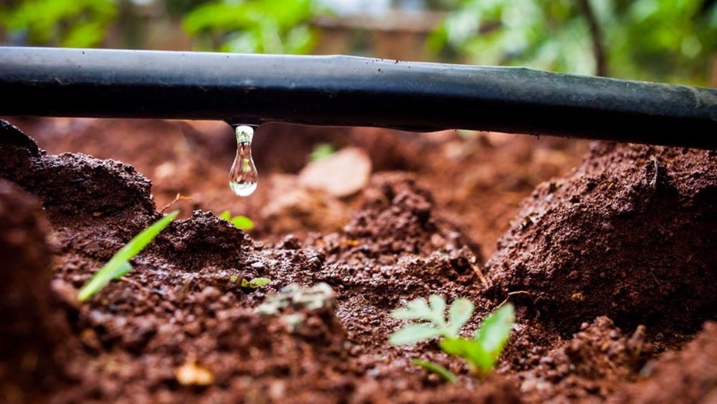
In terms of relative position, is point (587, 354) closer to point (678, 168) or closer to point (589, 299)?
point (589, 299)

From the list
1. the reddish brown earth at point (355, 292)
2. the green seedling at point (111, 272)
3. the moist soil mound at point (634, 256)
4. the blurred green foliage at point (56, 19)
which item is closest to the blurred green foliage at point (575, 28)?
the reddish brown earth at point (355, 292)

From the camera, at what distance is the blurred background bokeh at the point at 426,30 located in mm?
4496

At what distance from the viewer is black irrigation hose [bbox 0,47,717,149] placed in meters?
0.98

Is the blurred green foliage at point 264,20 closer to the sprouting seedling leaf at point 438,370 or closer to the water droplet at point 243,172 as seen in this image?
the water droplet at point 243,172

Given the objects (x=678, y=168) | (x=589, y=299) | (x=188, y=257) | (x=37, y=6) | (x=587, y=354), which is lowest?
(x=587, y=354)

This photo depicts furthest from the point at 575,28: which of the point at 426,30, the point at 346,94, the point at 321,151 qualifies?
the point at 346,94

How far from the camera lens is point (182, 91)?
1.00m

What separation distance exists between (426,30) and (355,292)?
6602 mm

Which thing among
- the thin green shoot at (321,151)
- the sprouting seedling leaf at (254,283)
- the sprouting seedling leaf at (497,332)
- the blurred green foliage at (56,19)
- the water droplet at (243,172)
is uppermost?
the blurred green foliage at (56,19)

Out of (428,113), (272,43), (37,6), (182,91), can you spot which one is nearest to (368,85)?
(428,113)

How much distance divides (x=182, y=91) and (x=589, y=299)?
34.6 inches

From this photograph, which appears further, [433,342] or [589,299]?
[589,299]

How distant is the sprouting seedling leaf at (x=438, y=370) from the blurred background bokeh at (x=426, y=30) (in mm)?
3174

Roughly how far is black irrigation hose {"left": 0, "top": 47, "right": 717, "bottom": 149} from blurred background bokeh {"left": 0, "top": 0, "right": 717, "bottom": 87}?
2690 millimetres
